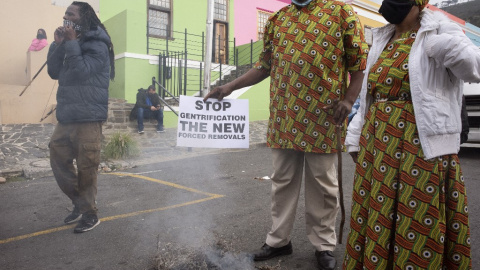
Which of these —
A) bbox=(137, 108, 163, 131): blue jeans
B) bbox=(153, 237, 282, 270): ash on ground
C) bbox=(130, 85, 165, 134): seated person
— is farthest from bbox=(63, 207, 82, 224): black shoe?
bbox=(137, 108, 163, 131): blue jeans

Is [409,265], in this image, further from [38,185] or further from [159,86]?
[159,86]

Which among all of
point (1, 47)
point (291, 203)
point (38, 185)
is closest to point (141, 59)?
point (38, 185)

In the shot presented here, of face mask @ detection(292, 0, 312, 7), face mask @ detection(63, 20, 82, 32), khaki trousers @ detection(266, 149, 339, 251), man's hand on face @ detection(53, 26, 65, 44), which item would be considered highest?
face mask @ detection(292, 0, 312, 7)

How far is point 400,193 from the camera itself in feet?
6.09

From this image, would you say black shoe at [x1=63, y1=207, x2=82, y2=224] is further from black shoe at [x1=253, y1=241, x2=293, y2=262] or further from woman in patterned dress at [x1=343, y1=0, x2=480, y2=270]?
woman in patterned dress at [x1=343, y1=0, x2=480, y2=270]

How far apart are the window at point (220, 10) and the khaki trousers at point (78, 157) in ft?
19.8

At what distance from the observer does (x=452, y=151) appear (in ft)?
6.02

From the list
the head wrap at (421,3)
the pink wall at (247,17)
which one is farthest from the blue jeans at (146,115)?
the head wrap at (421,3)

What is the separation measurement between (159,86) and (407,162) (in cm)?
863

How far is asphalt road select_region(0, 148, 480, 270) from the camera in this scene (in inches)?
110

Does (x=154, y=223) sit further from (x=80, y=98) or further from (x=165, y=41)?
(x=165, y=41)

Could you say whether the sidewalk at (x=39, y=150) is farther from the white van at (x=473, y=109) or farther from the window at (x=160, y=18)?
the white van at (x=473, y=109)

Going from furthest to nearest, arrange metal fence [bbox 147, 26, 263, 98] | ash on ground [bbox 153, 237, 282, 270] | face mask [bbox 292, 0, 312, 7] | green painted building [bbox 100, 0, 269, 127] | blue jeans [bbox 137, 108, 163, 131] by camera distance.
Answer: metal fence [bbox 147, 26, 263, 98], green painted building [bbox 100, 0, 269, 127], blue jeans [bbox 137, 108, 163, 131], face mask [bbox 292, 0, 312, 7], ash on ground [bbox 153, 237, 282, 270]

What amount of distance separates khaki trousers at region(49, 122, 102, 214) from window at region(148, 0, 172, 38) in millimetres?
6822
